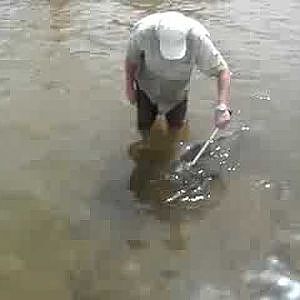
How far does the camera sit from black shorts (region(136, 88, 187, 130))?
21.3ft

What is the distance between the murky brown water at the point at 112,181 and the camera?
5133mm

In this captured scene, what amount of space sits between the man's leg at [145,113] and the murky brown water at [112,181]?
0.24 metres

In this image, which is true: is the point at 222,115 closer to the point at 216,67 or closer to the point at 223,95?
the point at 223,95

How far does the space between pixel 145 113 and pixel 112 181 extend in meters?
0.77

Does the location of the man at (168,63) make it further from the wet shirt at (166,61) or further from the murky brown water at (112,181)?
the murky brown water at (112,181)

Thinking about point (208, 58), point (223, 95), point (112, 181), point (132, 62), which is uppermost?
point (208, 58)

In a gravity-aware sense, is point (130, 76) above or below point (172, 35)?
below

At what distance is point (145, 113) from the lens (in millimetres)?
6633

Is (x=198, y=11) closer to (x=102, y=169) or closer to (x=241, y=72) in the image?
(x=241, y=72)

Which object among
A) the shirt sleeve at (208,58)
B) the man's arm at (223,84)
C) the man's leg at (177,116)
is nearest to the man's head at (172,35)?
the shirt sleeve at (208,58)

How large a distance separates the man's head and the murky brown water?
1.37 m

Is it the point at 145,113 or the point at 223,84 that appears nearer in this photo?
the point at 223,84

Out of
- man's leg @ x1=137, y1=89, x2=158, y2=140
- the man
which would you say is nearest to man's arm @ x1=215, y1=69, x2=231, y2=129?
the man

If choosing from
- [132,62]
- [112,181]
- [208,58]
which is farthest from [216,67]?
[112,181]
